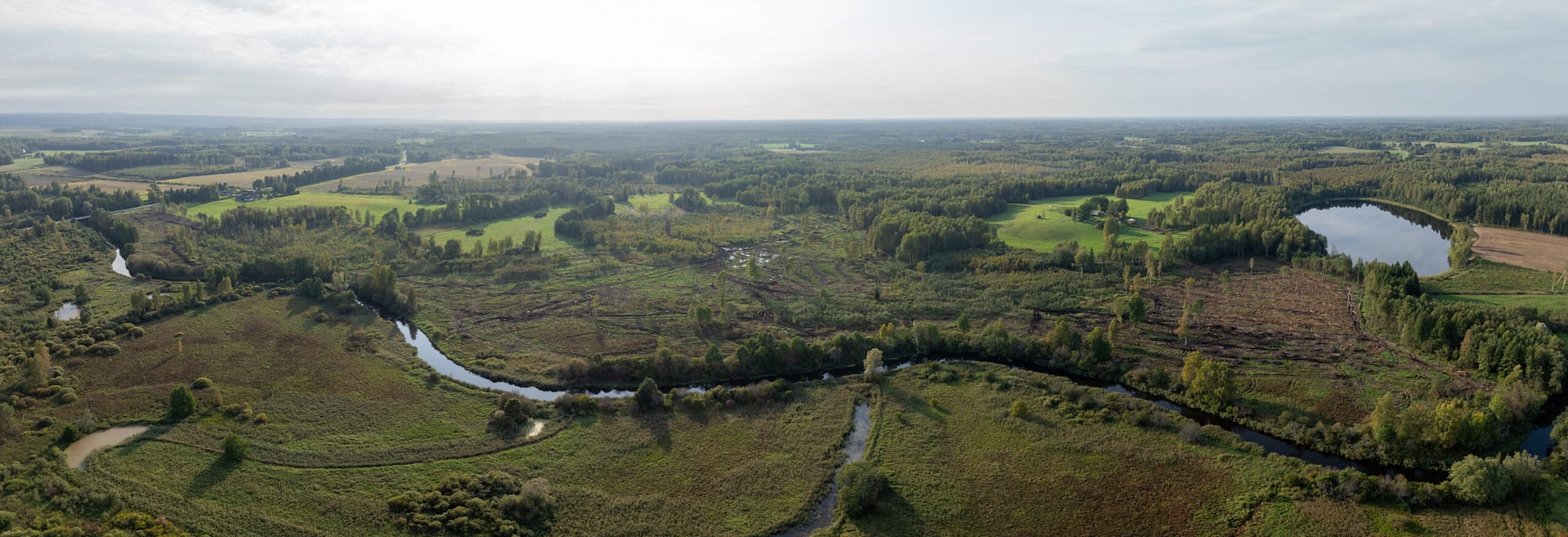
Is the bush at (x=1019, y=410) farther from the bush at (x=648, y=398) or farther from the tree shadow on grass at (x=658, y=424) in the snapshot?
the bush at (x=648, y=398)

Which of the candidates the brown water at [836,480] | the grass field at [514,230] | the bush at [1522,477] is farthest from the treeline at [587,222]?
the bush at [1522,477]

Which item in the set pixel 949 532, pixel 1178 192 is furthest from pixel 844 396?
pixel 1178 192

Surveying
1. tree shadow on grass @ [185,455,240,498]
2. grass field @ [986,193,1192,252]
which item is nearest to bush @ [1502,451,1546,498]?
grass field @ [986,193,1192,252]

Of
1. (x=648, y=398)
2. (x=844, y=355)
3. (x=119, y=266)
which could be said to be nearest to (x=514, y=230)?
(x=119, y=266)

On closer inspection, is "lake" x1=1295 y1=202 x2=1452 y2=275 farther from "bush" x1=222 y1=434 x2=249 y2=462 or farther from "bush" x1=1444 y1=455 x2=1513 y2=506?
"bush" x1=222 y1=434 x2=249 y2=462

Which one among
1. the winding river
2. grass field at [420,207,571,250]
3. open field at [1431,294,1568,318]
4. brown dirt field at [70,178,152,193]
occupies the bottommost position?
the winding river

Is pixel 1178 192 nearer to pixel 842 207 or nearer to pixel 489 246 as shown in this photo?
pixel 842 207
